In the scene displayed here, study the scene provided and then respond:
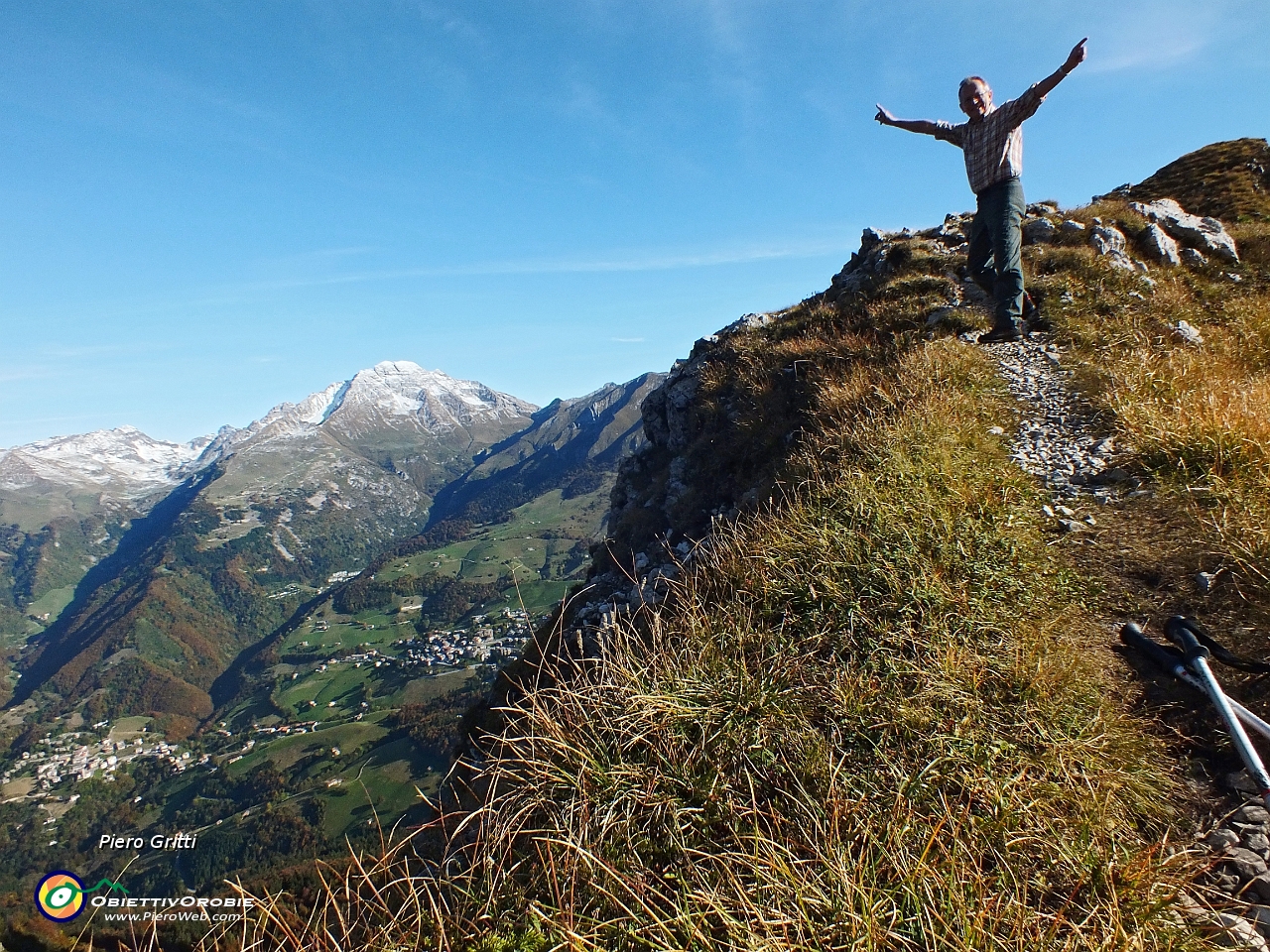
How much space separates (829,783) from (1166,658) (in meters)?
3.06

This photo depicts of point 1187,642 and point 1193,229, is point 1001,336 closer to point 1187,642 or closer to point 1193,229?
point 1187,642

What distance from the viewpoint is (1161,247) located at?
15.1 m

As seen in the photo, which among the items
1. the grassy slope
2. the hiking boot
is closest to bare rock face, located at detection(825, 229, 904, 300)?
the hiking boot

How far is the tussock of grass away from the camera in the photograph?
120 inches

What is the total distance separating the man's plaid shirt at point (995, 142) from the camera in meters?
10.1

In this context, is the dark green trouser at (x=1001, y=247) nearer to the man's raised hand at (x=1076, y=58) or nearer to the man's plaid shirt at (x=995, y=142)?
the man's plaid shirt at (x=995, y=142)

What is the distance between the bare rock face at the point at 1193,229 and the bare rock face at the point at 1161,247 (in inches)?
21.8

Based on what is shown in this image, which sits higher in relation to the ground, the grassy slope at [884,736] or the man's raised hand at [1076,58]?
the man's raised hand at [1076,58]

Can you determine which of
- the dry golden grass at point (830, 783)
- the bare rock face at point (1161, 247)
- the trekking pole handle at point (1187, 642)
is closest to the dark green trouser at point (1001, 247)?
the bare rock face at point (1161, 247)

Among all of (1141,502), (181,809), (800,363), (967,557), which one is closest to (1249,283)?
(800,363)

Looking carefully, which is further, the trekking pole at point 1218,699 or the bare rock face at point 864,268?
the bare rock face at point 864,268

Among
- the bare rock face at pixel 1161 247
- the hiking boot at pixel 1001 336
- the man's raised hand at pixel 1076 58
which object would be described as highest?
the man's raised hand at pixel 1076 58

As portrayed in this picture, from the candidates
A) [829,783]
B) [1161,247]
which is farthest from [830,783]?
[1161,247]

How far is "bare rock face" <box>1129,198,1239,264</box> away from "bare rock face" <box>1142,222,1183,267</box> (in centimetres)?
55
